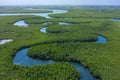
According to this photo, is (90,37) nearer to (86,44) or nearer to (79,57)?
(86,44)

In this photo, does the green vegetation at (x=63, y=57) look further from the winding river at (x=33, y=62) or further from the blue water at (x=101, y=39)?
the blue water at (x=101, y=39)

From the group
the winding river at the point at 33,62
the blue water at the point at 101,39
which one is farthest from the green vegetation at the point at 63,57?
the blue water at the point at 101,39

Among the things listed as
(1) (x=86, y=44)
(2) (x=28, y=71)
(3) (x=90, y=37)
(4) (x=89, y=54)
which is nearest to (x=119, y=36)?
(3) (x=90, y=37)

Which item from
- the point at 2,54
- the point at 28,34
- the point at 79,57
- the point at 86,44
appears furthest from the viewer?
the point at 28,34

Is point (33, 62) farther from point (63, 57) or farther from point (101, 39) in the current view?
point (101, 39)

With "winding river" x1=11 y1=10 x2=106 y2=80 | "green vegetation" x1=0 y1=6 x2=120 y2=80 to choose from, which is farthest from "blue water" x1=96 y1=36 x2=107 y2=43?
"winding river" x1=11 y1=10 x2=106 y2=80

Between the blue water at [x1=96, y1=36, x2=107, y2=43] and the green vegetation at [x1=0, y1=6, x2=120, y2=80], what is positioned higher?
the green vegetation at [x1=0, y1=6, x2=120, y2=80]

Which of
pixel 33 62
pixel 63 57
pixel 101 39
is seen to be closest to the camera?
pixel 33 62

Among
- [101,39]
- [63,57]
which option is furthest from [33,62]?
[101,39]

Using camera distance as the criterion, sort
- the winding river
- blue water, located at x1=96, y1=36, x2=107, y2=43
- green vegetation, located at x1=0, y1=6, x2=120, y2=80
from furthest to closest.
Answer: blue water, located at x1=96, y1=36, x2=107, y2=43 → the winding river → green vegetation, located at x1=0, y1=6, x2=120, y2=80

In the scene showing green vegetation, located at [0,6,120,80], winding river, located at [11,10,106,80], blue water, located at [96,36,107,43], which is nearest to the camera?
green vegetation, located at [0,6,120,80]

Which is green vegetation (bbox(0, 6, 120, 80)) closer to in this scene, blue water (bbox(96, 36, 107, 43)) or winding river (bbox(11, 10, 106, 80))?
winding river (bbox(11, 10, 106, 80))
